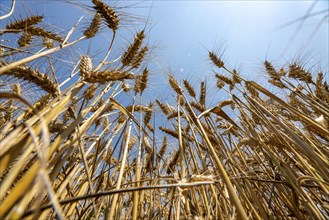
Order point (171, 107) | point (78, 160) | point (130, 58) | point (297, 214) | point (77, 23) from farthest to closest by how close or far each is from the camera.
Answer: point (171, 107) < point (77, 23) < point (130, 58) < point (78, 160) < point (297, 214)

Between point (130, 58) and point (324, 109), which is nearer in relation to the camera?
point (324, 109)

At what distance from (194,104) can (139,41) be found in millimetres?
975

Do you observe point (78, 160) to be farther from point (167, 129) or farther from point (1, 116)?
point (167, 129)

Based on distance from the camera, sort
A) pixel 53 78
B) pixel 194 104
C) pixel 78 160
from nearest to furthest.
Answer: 1. pixel 53 78
2. pixel 78 160
3. pixel 194 104

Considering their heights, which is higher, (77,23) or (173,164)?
(77,23)

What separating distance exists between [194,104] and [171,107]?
323 millimetres

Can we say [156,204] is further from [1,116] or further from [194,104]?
[1,116]

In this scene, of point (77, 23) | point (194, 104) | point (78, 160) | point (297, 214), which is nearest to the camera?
point (297, 214)

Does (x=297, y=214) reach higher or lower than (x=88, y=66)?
lower

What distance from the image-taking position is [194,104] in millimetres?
2469

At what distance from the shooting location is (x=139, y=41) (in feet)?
5.55

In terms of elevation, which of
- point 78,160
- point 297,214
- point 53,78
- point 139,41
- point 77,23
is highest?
point 77,23

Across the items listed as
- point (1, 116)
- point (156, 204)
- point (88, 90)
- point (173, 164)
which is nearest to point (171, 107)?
point (173, 164)

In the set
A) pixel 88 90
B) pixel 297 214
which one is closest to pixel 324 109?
pixel 297 214
